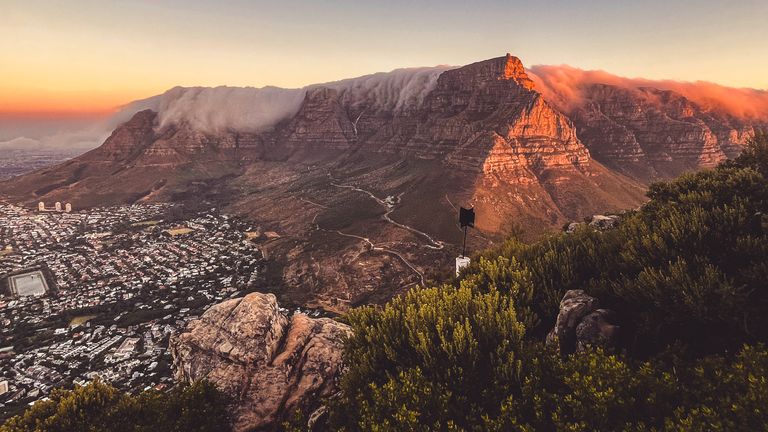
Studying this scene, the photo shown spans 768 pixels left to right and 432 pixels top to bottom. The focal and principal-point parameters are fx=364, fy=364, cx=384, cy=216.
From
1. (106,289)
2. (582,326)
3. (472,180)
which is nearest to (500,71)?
(472,180)

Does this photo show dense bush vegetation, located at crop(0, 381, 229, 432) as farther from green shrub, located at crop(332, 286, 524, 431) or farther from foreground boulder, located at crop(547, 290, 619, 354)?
foreground boulder, located at crop(547, 290, 619, 354)

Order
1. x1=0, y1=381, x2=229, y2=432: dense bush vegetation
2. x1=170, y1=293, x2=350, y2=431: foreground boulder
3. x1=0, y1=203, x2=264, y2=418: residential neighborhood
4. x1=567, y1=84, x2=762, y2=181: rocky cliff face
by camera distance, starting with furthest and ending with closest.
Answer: x1=567, y1=84, x2=762, y2=181: rocky cliff face
x1=0, y1=203, x2=264, y2=418: residential neighborhood
x1=170, y1=293, x2=350, y2=431: foreground boulder
x1=0, y1=381, x2=229, y2=432: dense bush vegetation

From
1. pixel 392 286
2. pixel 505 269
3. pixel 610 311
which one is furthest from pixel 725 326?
pixel 392 286

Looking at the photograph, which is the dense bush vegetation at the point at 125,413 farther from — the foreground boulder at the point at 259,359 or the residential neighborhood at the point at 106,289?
the residential neighborhood at the point at 106,289

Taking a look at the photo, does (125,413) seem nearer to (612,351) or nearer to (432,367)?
(432,367)

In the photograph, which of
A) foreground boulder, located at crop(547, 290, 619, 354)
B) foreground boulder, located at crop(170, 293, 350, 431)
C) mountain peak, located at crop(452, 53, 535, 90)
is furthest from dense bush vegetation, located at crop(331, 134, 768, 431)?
mountain peak, located at crop(452, 53, 535, 90)

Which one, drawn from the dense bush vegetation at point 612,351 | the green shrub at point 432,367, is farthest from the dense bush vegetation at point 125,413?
the green shrub at point 432,367
